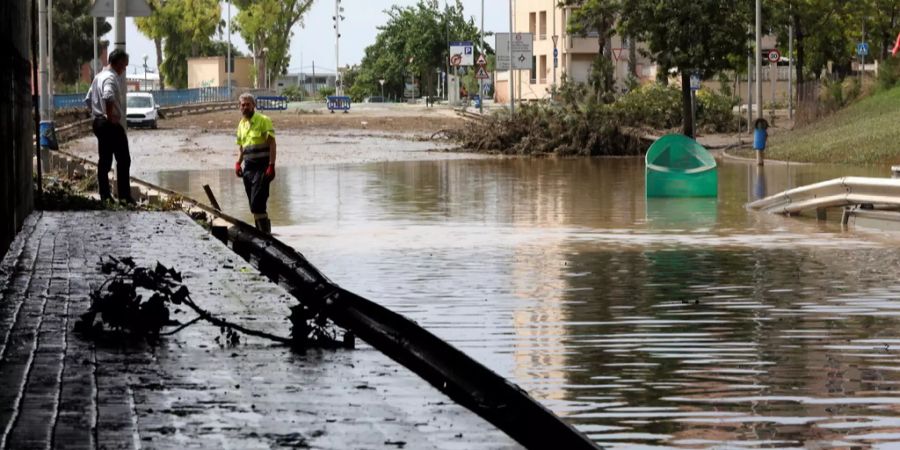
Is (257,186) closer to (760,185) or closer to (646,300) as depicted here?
(646,300)

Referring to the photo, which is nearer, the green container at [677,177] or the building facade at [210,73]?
the green container at [677,177]

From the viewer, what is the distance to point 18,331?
10.0 m

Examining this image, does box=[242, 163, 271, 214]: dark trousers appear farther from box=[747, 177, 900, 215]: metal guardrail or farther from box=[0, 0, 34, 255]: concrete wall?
box=[747, 177, 900, 215]: metal guardrail

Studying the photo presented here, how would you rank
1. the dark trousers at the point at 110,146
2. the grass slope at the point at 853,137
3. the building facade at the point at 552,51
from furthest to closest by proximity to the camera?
the building facade at the point at 552,51
the grass slope at the point at 853,137
the dark trousers at the point at 110,146

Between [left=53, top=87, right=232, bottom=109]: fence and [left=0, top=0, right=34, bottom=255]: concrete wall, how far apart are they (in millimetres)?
58557

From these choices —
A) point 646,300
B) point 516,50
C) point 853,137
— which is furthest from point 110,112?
point 516,50

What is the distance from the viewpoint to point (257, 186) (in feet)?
67.5

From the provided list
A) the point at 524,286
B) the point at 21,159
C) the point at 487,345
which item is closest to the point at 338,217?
the point at 21,159

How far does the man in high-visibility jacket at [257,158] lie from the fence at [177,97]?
188 feet

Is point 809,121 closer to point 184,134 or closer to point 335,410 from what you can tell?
point 184,134

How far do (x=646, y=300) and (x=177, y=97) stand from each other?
86455mm

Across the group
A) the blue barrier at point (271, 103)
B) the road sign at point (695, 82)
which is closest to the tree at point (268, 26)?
the blue barrier at point (271, 103)

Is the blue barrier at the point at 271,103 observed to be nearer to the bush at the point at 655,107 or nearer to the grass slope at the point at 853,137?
the bush at the point at 655,107

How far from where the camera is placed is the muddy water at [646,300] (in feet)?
29.2
